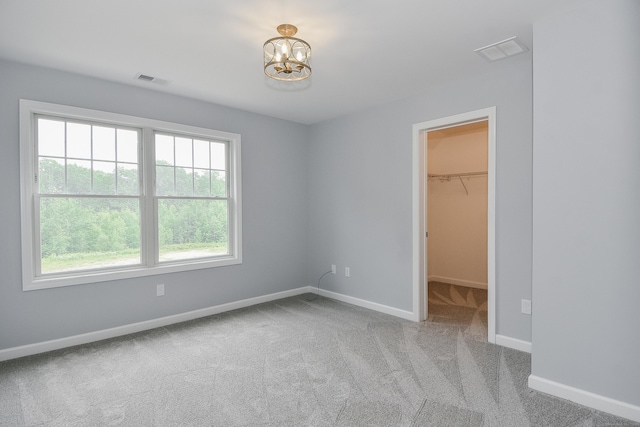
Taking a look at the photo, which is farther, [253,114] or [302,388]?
[253,114]

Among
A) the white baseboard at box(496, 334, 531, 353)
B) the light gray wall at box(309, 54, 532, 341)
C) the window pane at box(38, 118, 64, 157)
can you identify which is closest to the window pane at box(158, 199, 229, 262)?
the window pane at box(38, 118, 64, 157)

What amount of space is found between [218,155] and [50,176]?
1.74 metres

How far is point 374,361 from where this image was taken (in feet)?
9.24

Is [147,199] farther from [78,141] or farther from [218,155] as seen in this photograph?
[218,155]

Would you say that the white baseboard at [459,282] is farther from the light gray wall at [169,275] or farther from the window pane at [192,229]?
the window pane at [192,229]

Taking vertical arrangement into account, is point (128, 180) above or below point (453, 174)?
below

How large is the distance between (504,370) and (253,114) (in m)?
3.95

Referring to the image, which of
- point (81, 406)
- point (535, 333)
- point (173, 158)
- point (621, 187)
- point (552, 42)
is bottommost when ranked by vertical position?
point (81, 406)

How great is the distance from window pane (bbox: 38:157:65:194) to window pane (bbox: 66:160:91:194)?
6cm

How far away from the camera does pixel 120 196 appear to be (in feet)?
11.5

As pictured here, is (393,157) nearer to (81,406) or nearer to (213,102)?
(213,102)

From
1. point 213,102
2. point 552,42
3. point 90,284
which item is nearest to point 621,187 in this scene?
point 552,42


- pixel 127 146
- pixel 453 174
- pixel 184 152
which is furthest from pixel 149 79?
pixel 453 174

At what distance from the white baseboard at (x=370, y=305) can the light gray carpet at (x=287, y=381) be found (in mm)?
276
